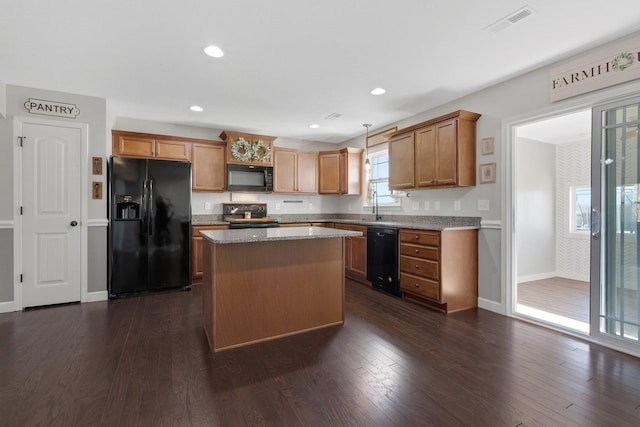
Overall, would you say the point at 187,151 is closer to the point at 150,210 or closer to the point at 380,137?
the point at 150,210

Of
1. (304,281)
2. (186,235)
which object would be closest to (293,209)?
(186,235)

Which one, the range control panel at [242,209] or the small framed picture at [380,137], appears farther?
the range control panel at [242,209]

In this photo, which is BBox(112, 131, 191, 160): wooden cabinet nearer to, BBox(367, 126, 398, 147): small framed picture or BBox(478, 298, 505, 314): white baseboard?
BBox(367, 126, 398, 147): small framed picture

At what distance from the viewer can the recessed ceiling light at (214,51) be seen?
2625mm

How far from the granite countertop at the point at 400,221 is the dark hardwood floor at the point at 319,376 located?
1.11 metres

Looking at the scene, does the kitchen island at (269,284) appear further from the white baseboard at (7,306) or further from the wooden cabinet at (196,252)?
the white baseboard at (7,306)

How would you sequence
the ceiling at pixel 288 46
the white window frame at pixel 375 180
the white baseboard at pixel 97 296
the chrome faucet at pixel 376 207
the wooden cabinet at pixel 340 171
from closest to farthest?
the ceiling at pixel 288 46, the white baseboard at pixel 97 296, the white window frame at pixel 375 180, the chrome faucet at pixel 376 207, the wooden cabinet at pixel 340 171

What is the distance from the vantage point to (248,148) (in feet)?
17.0

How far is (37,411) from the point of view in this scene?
1.70 m

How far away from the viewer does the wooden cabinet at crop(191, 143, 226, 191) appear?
492cm

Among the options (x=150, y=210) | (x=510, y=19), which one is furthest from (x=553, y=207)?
(x=150, y=210)

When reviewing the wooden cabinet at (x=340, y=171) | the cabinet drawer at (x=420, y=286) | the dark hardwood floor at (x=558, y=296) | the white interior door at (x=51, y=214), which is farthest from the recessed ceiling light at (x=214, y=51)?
the dark hardwood floor at (x=558, y=296)

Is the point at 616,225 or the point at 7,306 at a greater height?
the point at 616,225

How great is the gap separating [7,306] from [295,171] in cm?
423
